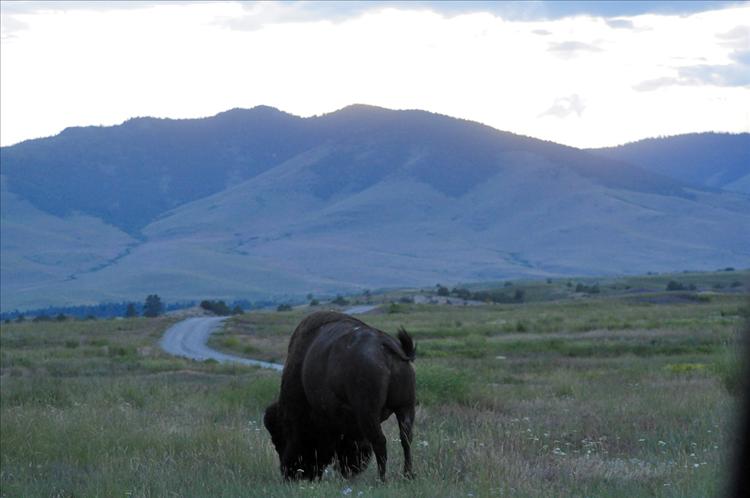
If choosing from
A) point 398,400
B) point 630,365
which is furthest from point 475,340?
point 398,400

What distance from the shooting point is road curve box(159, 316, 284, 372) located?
43591 millimetres

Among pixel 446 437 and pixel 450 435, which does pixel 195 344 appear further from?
pixel 446 437

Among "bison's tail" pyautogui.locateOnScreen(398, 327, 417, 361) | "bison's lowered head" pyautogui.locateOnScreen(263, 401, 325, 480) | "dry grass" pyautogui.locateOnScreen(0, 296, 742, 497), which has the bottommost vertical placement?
"dry grass" pyautogui.locateOnScreen(0, 296, 742, 497)

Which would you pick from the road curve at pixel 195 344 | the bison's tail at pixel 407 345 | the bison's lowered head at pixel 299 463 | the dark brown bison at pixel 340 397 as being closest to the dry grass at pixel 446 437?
the bison's lowered head at pixel 299 463

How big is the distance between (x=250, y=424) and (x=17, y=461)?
356 cm

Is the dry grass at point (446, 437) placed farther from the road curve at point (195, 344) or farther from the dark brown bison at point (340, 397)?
the road curve at point (195, 344)

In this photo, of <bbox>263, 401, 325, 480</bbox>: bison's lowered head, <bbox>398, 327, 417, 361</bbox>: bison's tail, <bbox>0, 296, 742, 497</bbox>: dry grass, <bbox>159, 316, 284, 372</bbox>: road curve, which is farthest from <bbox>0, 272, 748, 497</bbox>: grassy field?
<bbox>159, 316, 284, 372</bbox>: road curve

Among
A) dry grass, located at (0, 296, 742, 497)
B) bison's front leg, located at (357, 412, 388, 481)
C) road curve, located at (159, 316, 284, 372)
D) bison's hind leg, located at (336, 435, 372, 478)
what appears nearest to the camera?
bison's front leg, located at (357, 412, 388, 481)

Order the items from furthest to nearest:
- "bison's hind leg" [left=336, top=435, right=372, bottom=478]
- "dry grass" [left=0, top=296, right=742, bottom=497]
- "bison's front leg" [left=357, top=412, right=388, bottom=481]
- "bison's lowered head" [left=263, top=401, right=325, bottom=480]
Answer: "bison's lowered head" [left=263, top=401, right=325, bottom=480], "bison's hind leg" [left=336, top=435, right=372, bottom=478], "dry grass" [left=0, top=296, right=742, bottom=497], "bison's front leg" [left=357, top=412, right=388, bottom=481]

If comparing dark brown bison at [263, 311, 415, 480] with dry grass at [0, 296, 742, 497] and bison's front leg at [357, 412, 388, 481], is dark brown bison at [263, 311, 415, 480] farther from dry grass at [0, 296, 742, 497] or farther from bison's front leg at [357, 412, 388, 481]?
dry grass at [0, 296, 742, 497]

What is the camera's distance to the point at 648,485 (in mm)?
10750

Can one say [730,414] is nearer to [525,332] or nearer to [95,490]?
[95,490]

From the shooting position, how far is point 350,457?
1128cm

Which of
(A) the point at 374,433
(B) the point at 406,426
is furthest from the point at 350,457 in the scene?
(A) the point at 374,433
